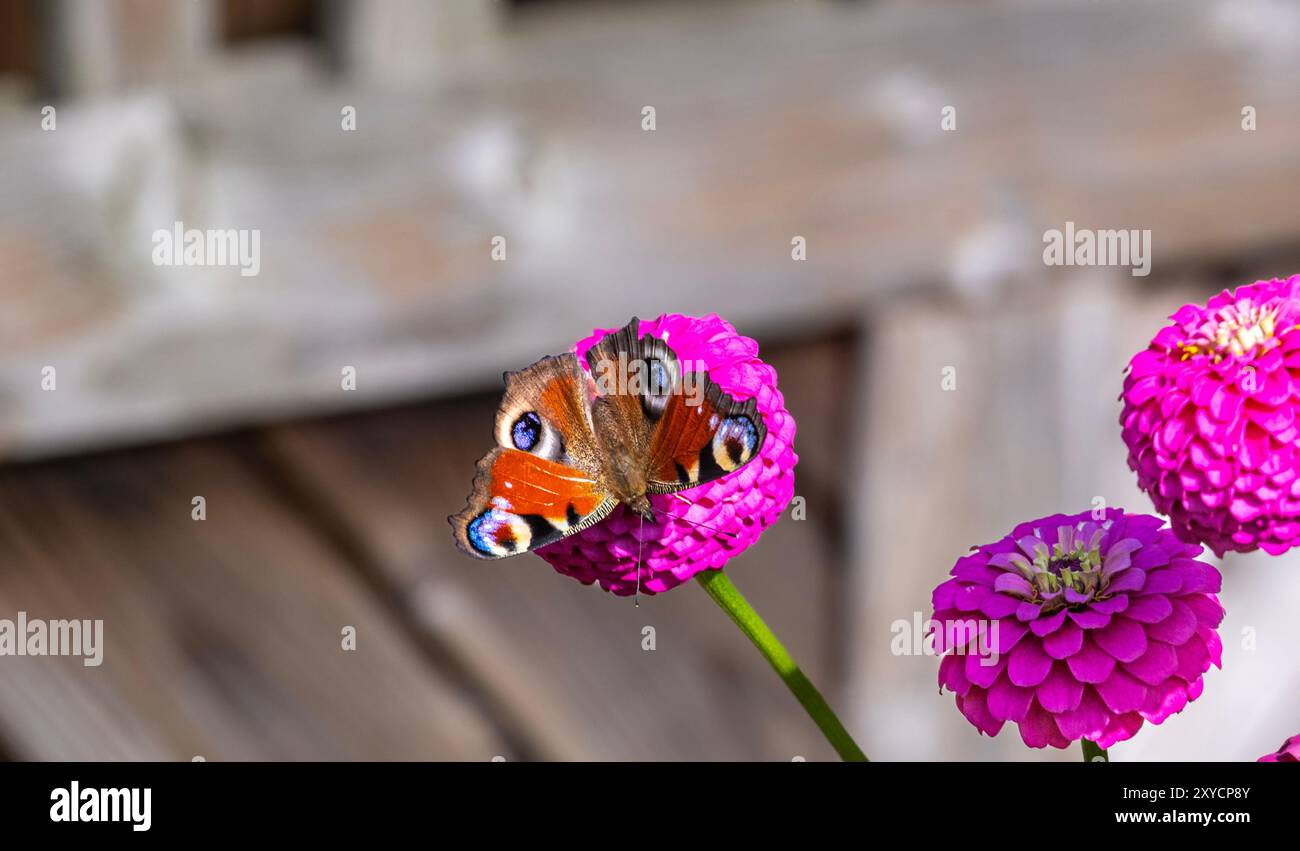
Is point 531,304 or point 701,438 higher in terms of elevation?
point 531,304

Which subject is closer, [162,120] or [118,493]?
[162,120]

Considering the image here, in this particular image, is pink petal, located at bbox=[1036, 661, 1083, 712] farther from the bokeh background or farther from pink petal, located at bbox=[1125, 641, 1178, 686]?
the bokeh background

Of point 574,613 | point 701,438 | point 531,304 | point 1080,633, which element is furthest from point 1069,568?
point 574,613

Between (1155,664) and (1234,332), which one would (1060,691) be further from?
(1234,332)

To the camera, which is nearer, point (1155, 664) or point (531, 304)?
point (1155, 664)

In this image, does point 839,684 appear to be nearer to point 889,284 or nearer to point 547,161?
point 889,284

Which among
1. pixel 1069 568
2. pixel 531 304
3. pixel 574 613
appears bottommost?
pixel 574 613
